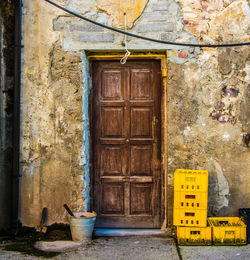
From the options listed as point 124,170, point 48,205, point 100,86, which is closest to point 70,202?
point 48,205

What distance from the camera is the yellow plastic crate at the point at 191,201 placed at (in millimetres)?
3977

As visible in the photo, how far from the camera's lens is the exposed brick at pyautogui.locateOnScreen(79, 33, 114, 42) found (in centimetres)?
442

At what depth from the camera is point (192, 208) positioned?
3982mm

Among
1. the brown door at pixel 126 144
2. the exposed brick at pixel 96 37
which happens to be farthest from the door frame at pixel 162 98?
the exposed brick at pixel 96 37

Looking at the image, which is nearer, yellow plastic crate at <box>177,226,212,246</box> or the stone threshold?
yellow plastic crate at <box>177,226,212,246</box>

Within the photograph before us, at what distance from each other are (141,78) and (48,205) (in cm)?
211

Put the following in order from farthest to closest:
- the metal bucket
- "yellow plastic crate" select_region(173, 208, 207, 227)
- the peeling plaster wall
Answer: the peeling plaster wall, the metal bucket, "yellow plastic crate" select_region(173, 208, 207, 227)

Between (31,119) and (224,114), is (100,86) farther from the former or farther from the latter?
(224,114)

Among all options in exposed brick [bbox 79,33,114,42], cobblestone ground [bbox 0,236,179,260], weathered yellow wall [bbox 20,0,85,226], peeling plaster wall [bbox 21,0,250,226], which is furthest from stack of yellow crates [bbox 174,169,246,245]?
exposed brick [bbox 79,33,114,42]

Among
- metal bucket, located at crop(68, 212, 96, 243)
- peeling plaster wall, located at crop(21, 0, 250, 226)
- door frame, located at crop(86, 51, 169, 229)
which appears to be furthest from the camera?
door frame, located at crop(86, 51, 169, 229)

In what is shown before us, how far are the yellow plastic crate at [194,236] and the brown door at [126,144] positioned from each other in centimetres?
67

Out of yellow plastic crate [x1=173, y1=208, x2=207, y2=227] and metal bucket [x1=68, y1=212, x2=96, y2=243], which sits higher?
yellow plastic crate [x1=173, y1=208, x2=207, y2=227]

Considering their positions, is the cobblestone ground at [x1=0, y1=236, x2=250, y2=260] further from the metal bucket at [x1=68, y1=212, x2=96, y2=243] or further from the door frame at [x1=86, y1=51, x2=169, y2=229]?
the door frame at [x1=86, y1=51, x2=169, y2=229]

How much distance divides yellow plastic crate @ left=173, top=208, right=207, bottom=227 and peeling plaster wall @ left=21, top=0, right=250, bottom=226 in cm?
45
